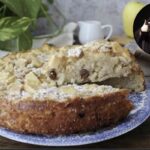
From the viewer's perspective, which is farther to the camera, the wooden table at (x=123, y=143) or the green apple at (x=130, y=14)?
the green apple at (x=130, y=14)

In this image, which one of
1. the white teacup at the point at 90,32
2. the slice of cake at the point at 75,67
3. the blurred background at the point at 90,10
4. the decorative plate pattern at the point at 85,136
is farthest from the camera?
the blurred background at the point at 90,10

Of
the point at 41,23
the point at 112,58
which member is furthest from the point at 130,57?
the point at 41,23

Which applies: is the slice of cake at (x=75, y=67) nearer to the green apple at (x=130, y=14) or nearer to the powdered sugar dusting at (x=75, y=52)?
the powdered sugar dusting at (x=75, y=52)

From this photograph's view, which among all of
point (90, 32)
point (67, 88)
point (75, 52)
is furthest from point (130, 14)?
point (67, 88)

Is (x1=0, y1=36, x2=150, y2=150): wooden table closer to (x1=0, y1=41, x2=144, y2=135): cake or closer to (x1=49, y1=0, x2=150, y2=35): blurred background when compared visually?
(x1=0, y1=41, x2=144, y2=135): cake

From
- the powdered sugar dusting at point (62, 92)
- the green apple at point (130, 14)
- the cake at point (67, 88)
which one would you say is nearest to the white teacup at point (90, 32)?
the green apple at point (130, 14)

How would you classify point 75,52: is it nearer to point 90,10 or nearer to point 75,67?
point 75,67
